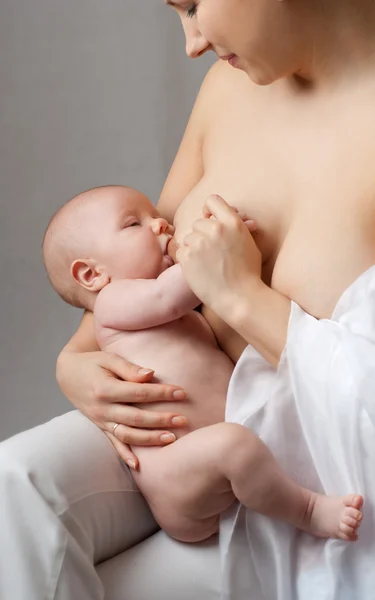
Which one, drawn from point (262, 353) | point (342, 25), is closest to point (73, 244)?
point (262, 353)

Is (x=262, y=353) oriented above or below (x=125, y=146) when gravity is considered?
below

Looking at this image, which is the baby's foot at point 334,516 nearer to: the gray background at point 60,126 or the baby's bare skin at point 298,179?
the baby's bare skin at point 298,179

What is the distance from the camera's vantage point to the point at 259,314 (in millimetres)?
1213

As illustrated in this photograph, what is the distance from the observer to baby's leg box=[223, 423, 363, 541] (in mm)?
1134

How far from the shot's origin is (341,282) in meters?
1.21

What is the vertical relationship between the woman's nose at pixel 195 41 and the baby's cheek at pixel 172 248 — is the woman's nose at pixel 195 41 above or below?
above

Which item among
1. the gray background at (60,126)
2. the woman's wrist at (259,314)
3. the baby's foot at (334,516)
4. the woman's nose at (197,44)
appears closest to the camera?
A: the baby's foot at (334,516)

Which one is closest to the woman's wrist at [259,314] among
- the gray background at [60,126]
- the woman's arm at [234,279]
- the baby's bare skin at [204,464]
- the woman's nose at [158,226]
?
the woman's arm at [234,279]

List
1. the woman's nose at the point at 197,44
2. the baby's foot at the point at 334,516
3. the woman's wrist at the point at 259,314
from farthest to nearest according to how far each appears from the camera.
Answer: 1. the woman's nose at the point at 197,44
2. the woman's wrist at the point at 259,314
3. the baby's foot at the point at 334,516

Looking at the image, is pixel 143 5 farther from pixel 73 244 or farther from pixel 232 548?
pixel 232 548

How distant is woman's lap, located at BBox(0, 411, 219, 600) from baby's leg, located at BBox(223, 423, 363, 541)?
0.44 feet

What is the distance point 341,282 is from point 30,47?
129cm

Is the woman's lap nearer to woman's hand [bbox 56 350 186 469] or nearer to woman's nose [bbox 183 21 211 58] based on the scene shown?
woman's hand [bbox 56 350 186 469]

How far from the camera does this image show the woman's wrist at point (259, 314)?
3.95 feet
